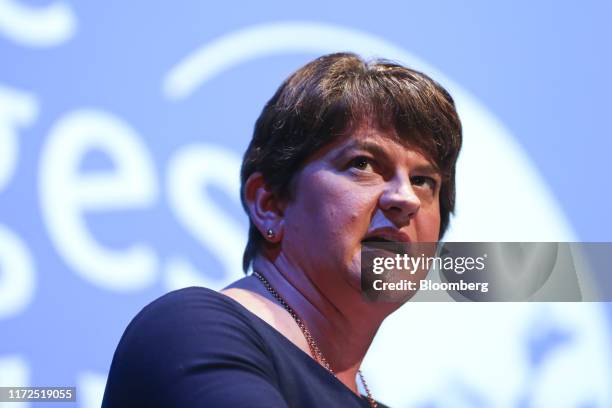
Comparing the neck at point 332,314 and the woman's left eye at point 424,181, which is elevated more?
the woman's left eye at point 424,181

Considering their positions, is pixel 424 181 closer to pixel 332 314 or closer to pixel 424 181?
pixel 424 181

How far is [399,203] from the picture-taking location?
3.53 feet


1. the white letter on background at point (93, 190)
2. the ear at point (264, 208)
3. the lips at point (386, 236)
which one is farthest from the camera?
the white letter on background at point (93, 190)

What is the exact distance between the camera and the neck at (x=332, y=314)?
44.5 inches

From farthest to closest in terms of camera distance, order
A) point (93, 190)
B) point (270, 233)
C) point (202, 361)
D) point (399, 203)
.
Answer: point (93, 190) < point (270, 233) < point (399, 203) < point (202, 361)

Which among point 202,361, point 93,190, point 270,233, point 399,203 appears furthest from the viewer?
point 93,190

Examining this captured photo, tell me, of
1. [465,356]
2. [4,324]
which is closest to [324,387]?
[465,356]

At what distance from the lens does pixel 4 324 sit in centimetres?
149

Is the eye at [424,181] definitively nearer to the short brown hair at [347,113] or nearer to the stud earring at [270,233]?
the short brown hair at [347,113]

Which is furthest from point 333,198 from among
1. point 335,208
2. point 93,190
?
point 93,190

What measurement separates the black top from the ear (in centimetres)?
20

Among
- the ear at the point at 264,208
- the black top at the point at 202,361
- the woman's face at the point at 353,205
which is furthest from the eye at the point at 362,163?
the black top at the point at 202,361

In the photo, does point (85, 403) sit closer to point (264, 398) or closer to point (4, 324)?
point (4, 324)

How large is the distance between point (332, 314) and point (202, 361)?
33 cm
